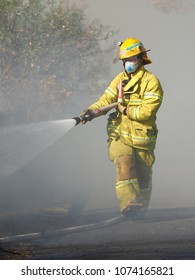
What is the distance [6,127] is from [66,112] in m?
2.56

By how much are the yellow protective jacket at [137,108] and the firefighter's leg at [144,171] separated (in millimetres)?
112

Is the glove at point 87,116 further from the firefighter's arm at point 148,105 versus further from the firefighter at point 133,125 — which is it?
the firefighter's arm at point 148,105

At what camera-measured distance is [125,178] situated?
8766 millimetres

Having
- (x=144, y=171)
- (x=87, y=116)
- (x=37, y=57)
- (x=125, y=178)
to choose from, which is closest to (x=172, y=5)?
(x=37, y=57)

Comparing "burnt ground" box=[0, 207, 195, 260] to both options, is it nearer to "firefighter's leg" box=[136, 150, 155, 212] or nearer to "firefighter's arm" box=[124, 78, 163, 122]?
"firefighter's leg" box=[136, 150, 155, 212]

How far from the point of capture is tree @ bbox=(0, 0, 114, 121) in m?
13.8

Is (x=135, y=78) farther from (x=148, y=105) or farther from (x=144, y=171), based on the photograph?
(x=144, y=171)

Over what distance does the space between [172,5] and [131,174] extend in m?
15.8

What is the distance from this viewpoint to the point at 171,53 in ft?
77.0

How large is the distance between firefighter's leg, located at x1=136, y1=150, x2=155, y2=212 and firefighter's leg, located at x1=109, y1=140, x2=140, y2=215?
0.42 ft

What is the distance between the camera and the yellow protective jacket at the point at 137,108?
8.59m

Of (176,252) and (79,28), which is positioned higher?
(79,28)

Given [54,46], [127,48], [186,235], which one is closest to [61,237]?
[186,235]

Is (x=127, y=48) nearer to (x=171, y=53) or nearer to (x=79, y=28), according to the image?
(x=79, y=28)
